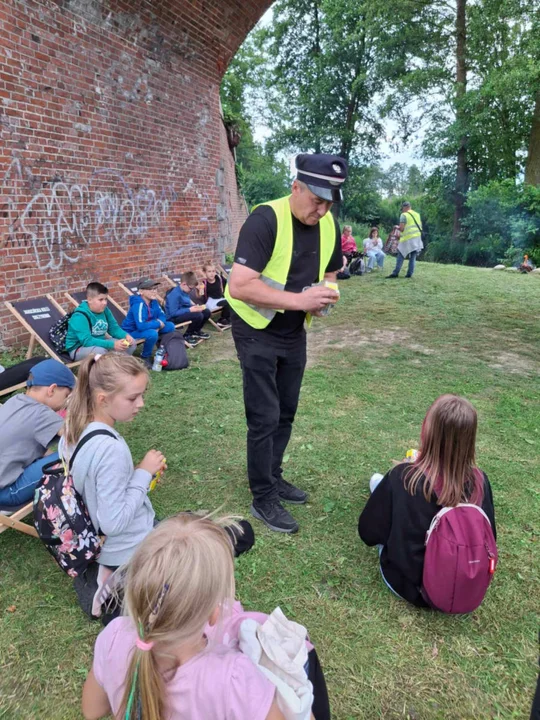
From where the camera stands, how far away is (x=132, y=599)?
1062 mm

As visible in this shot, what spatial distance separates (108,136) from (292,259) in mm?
5732

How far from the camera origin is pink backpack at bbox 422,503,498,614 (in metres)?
2.05

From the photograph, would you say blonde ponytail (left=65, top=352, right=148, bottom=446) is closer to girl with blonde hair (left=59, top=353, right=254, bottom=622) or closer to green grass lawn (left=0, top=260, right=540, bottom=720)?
girl with blonde hair (left=59, top=353, right=254, bottom=622)

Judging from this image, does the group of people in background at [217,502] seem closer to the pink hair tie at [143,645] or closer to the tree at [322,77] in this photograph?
the pink hair tie at [143,645]

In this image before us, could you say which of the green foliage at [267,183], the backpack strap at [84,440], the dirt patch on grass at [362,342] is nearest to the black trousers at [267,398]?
the backpack strap at [84,440]

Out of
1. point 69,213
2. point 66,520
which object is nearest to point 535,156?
point 69,213

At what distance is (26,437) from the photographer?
2.68 m

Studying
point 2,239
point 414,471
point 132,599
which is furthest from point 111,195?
point 132,599

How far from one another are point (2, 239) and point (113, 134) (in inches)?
103

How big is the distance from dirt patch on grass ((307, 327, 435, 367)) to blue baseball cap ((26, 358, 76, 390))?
3.56 m

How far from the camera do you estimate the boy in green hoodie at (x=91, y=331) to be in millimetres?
5344

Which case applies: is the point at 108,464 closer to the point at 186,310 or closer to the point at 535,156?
the point at 186,310

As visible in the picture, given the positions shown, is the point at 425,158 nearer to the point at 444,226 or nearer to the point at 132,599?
the point at 444,226

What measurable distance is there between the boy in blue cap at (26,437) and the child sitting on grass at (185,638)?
5.79ft
